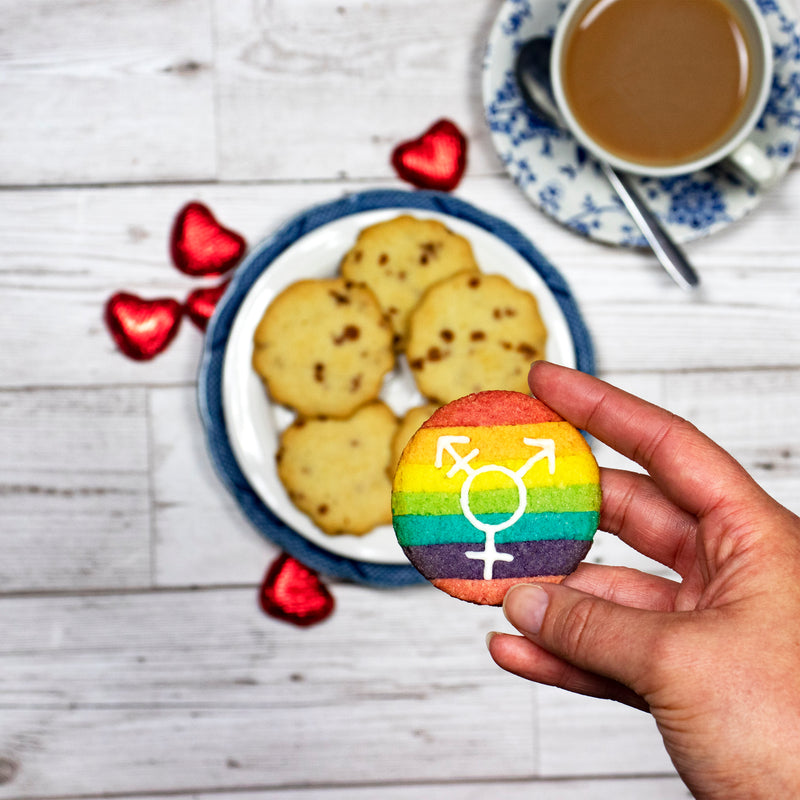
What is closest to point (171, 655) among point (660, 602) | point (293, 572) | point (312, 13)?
point (293, 572)

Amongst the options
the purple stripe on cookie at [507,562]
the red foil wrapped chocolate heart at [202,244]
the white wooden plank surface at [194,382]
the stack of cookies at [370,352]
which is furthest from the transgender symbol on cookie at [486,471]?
the red foil wrapped chocolate heart at [202,244]

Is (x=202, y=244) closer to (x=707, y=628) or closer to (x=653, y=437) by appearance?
(x=653, y=437)

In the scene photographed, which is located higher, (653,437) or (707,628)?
(653,437)

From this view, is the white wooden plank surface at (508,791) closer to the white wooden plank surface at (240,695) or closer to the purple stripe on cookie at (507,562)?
the white wooden plank surface at (240,695)

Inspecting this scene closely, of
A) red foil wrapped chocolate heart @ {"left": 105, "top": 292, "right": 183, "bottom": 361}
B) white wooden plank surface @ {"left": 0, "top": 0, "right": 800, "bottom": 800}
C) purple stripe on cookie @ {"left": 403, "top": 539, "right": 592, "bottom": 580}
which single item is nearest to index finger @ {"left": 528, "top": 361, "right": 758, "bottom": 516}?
purple stripe on cookie @ {"left": 403, "top": 539, "right": 592, "bottom": 580}

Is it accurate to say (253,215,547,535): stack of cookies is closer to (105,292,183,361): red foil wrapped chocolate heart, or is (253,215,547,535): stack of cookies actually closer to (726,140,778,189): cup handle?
(105,292,183,361): red foil wrapped chocolate heart

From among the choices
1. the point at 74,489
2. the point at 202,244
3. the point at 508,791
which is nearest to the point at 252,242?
the point at 202,244
